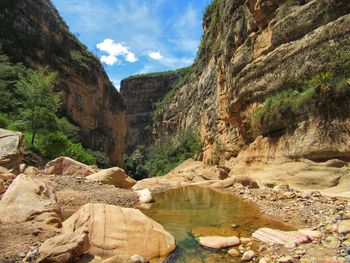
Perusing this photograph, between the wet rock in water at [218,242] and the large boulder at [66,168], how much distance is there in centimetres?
1066

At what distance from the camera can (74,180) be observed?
1273cm

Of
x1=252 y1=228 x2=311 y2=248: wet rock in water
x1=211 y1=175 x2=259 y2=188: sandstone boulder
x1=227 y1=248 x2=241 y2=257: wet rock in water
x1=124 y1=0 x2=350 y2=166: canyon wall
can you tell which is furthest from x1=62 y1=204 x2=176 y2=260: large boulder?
x1=211 y1=175 x2=259 y2=188: sandstone boulder

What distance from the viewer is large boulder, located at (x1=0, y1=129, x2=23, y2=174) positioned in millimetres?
10992

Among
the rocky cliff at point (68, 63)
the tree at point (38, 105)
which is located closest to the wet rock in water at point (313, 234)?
the tree at point (38, 105)

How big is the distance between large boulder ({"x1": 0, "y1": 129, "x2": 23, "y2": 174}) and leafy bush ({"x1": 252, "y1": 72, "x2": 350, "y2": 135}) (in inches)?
482

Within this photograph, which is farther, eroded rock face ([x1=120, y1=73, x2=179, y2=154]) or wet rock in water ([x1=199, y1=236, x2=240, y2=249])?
eroded rock face ([x1=120, y1=73, x2=179, y2=154])

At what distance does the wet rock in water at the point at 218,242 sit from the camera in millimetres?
5964

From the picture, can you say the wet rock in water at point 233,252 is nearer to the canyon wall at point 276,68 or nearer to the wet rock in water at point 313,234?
the wet rock in water at point 313,234

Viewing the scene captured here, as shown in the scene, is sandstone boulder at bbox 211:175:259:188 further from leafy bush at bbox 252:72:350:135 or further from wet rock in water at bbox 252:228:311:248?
wet rock in water at bbox 252:228:311:248

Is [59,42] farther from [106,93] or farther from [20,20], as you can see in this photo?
[106,93]

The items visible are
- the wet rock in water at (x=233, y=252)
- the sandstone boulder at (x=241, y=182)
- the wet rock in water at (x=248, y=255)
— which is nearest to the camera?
the wet rock in water at (x=248, y=255)

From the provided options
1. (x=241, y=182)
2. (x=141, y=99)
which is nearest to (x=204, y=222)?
(x=241, y=182)

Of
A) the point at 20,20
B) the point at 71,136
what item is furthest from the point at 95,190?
the point at 20,20

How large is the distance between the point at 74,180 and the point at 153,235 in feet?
25.5
